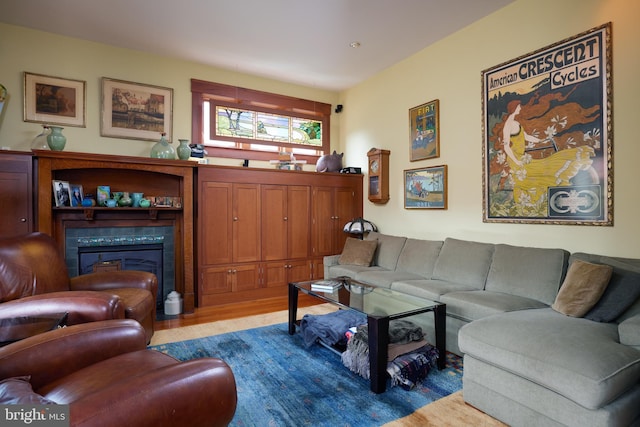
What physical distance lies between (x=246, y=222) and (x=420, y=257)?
2.23 meters

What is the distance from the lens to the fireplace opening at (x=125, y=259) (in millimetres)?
3727

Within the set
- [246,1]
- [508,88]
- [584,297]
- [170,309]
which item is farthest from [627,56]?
[170,309]

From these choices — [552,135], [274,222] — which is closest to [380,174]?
[274,222]

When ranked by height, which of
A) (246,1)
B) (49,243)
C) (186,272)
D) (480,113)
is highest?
(246,1)

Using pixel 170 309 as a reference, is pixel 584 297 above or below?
above

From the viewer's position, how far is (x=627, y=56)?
249 centimetres

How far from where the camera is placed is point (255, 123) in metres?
5.00

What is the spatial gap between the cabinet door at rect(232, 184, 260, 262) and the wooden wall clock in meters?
1.67

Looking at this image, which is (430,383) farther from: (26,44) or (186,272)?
(26,44)

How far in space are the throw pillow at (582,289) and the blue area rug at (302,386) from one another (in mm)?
855

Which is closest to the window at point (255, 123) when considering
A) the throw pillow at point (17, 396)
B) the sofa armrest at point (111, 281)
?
the sofa armrest at point (111, 281)

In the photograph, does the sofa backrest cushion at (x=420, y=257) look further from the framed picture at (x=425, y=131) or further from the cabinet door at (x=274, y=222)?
the cabinet door at (x=274, y=222)

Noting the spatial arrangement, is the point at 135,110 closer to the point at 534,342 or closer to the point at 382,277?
the point at 382,277

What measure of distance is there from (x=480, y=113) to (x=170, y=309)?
4028 millimetres
